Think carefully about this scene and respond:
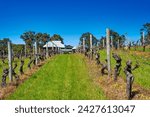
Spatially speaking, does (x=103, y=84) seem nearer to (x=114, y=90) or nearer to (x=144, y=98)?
(x=114, y=90)

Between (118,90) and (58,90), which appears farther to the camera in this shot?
(58,90)

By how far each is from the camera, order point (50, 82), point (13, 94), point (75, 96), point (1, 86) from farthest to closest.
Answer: point (50, 82) → point (1, 86) → point (13, 94) → point (75, 96)

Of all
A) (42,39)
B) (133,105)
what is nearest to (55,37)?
(42,39)

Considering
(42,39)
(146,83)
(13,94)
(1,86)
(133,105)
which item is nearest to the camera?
(133,105)

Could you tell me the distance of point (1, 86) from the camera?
824 inches

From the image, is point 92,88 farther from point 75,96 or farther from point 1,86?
point 1,86

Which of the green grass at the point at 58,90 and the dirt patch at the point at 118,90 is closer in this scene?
the dirt patch at the point at 118,90

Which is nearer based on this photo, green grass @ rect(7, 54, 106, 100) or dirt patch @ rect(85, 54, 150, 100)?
dirt patch @ rect(85, 54, 150, 100)

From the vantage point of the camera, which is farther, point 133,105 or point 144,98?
point 144,98

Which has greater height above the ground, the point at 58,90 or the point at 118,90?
the point at 118,90

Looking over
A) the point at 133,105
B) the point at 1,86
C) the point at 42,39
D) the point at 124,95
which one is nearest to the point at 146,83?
the point at 124,95

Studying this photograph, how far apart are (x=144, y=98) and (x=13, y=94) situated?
24.9 ft

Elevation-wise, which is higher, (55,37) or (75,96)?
(55,37)

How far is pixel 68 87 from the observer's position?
20422 mm
